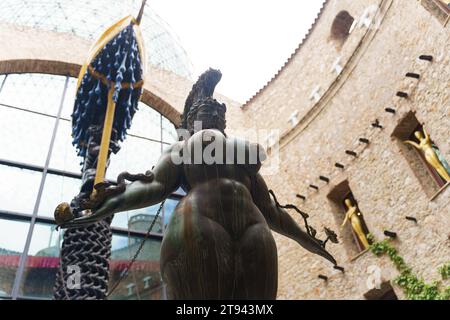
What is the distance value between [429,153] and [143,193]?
600cm

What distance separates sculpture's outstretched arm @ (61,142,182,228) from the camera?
1.47 m

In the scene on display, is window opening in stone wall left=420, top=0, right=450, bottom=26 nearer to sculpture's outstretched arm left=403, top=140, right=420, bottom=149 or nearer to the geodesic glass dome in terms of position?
sculpture's outstretched arm left=403, top=140, right=420, bottom=149

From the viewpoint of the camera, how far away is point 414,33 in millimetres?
7031

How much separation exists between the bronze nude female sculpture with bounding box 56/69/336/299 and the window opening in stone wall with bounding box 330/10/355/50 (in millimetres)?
9312

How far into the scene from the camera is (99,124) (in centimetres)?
309

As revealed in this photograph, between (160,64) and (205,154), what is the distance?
11.7 m

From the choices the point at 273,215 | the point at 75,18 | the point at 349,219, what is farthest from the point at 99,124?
the point at 75,18

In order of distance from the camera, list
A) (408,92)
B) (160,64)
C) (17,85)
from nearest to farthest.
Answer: (408,92), (17,85), (160,64)

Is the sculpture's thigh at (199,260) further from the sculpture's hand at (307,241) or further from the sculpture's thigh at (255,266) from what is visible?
the sculpture's hand at (307,241)

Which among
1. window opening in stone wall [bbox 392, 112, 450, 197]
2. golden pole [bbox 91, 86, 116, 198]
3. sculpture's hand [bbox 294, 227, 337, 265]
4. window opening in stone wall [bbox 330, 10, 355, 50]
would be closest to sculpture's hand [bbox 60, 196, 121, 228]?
sculpture's hand [bbox 294, 227, 337, 265]

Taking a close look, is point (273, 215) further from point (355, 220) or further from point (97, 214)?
point (355, 220)
